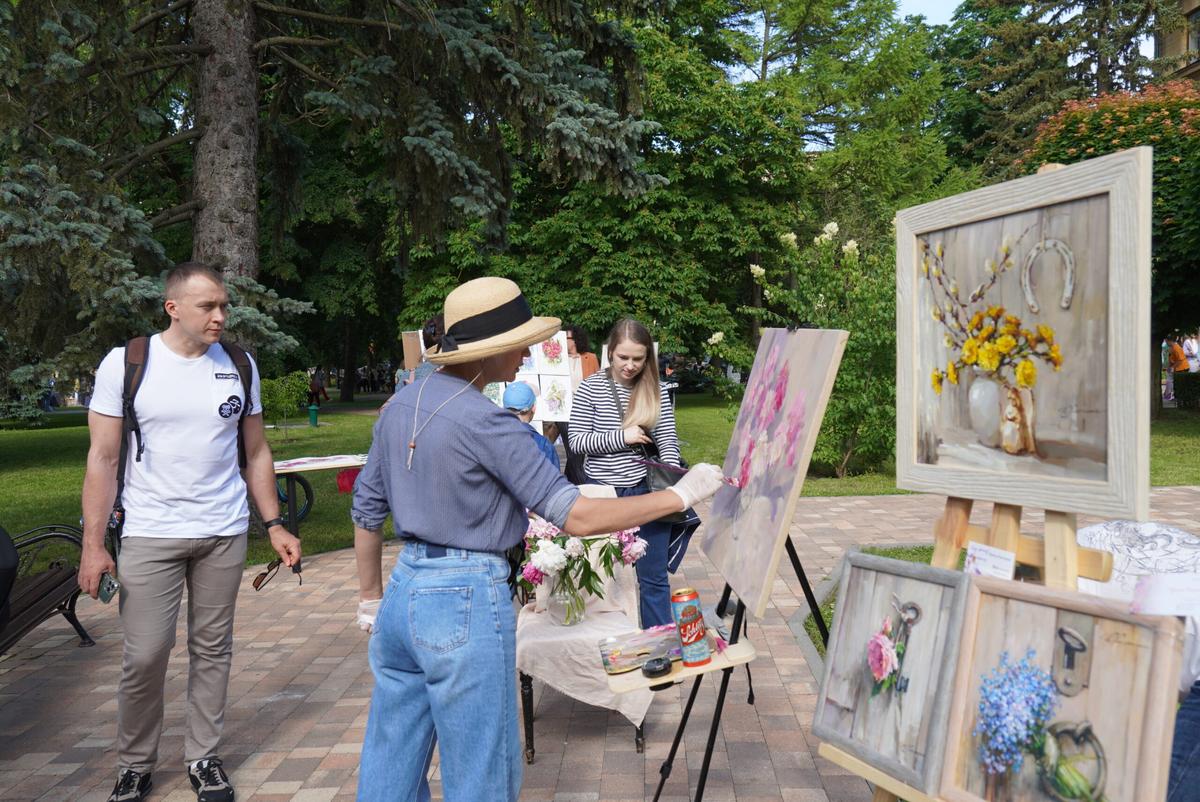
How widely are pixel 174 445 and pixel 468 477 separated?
5.87 feet

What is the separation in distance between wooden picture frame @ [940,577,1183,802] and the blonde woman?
7.13 ft

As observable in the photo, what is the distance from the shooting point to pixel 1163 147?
18312mm

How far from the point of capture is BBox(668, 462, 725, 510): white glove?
264cm

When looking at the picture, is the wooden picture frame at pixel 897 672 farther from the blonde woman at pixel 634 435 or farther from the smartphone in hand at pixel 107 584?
the smartphone in hand at pixel 107 584

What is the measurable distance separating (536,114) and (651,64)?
689 inches

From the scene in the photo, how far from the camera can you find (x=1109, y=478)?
2.19 meters

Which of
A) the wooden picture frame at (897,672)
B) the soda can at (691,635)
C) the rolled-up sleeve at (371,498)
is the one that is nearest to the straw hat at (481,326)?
the rolled-up sleeve at (371,498)

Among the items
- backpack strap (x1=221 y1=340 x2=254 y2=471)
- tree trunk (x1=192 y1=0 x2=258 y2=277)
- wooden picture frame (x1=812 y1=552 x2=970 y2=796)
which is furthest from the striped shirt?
tree trunk (x1=192 y1=0 x2=258 y2=277)

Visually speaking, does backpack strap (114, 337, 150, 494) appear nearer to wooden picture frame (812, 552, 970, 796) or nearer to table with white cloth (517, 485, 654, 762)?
table with white cloth (517, 485, 654, 762)

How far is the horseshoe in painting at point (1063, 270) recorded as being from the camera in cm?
228

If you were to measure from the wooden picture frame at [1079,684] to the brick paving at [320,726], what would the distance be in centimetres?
155

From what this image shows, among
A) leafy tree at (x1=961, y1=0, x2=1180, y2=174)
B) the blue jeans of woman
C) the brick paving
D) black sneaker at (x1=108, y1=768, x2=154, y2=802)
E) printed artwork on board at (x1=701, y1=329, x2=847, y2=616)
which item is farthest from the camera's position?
leafy tree at (x1=961, y1=0, x2=1180, y2=174)

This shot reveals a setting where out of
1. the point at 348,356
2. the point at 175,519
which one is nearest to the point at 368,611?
the point at 175,519

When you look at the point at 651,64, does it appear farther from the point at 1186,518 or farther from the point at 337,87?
the point at 1186,518
